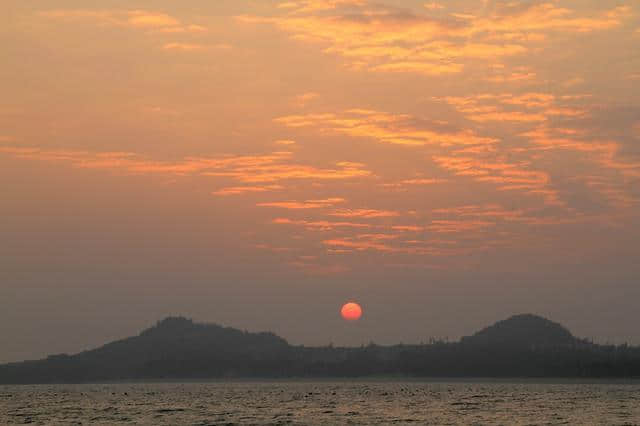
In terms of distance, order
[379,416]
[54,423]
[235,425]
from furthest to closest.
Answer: [379,416]
[54,423]
[235,425]

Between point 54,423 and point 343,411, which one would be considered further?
point 343,411

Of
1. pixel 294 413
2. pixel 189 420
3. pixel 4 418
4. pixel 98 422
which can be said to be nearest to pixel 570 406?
pixel 294 413

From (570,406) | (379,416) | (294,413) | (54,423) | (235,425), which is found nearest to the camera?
(235,425)

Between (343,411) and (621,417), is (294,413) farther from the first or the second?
(621,417)

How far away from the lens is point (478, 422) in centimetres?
14412

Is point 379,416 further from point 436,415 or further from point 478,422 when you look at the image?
point 478,422

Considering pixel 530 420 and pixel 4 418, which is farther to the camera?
pixel 4 418

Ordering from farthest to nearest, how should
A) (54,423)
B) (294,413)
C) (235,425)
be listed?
(294,413)
(54,423)
(235,425)

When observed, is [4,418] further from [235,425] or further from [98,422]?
[235,425]

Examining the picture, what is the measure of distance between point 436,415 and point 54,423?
203 ft

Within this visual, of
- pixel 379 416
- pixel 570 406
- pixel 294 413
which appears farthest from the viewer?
pixel 570 406

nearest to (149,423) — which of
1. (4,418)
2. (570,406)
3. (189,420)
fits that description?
(189,420)

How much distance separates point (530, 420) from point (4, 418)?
8739cm

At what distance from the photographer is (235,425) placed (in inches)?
5640
